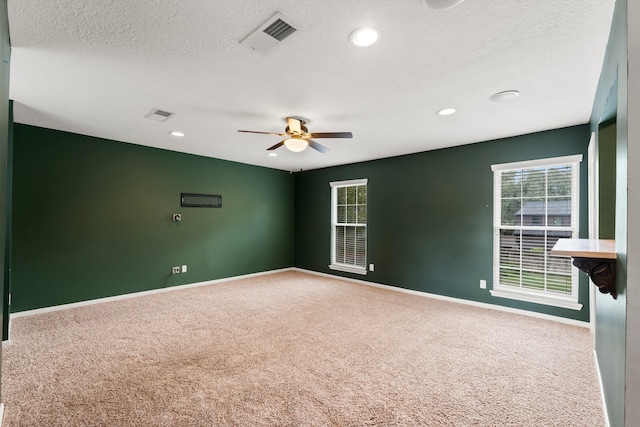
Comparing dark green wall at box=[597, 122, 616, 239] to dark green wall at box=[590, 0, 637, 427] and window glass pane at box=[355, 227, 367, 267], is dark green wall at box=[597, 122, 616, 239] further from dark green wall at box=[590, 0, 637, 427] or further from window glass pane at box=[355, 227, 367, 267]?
window glass pane at box=[355, 227, 367, 267]

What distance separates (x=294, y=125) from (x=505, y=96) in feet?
7.05

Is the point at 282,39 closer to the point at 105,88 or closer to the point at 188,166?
the point at 105,88

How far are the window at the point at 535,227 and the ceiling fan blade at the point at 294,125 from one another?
114 inches

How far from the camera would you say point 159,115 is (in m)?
3.50

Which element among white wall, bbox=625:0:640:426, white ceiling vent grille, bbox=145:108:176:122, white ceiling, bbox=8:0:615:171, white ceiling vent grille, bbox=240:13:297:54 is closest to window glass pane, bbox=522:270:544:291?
white ceiling, bbox=8:0:615:171

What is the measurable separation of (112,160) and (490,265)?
5923 mm

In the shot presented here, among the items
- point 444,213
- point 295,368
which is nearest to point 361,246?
point 444,213

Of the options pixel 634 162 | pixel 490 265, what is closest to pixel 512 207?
pixel 490 265

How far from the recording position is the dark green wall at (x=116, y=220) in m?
3.97

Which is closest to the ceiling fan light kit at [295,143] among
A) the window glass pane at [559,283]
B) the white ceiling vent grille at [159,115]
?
the white ceiling vent grille at [159,115]

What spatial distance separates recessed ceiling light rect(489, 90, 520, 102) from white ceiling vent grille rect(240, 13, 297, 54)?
6.74ft

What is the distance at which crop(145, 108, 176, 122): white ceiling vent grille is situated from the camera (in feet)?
11.1

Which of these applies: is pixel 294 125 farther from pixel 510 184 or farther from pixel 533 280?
pixel 533 280

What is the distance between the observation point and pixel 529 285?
4.08 meters
